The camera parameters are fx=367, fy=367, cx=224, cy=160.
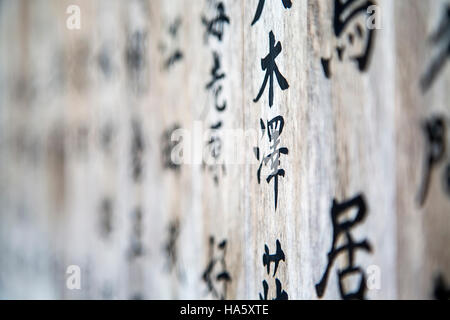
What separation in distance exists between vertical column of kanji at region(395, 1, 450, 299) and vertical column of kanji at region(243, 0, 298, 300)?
0.18 metres

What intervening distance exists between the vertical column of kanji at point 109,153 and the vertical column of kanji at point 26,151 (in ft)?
1.08

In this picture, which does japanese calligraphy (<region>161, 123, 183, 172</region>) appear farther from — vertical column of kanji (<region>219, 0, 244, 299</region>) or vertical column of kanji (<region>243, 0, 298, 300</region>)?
vertical column of kanji (<region>243, 0, 298, 300</region>)

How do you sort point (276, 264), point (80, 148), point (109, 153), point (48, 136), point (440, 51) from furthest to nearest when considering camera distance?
point (48, 136) → point (80, 148) → point (109, 153) → point (276, 264) → point (440, 51)

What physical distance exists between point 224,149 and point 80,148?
2.99 feet

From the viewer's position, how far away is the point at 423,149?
0.34 metres

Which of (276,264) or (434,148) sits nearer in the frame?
(434,148)

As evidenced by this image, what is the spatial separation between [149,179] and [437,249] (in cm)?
99

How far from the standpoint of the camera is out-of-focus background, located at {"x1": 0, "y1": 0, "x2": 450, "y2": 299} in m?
0.36

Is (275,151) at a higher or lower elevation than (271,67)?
lower

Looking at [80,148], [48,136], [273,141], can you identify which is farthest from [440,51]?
[48,136]

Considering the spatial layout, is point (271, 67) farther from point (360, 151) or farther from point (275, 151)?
point (360, 151)

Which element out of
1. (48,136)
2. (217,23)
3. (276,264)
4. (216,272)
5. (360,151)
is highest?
(217,23)

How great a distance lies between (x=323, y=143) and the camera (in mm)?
465

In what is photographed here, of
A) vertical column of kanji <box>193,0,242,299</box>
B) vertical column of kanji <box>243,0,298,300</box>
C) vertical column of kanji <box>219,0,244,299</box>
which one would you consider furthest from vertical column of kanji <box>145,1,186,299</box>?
vertical column of kanji <box>243,0,298,300</box>
